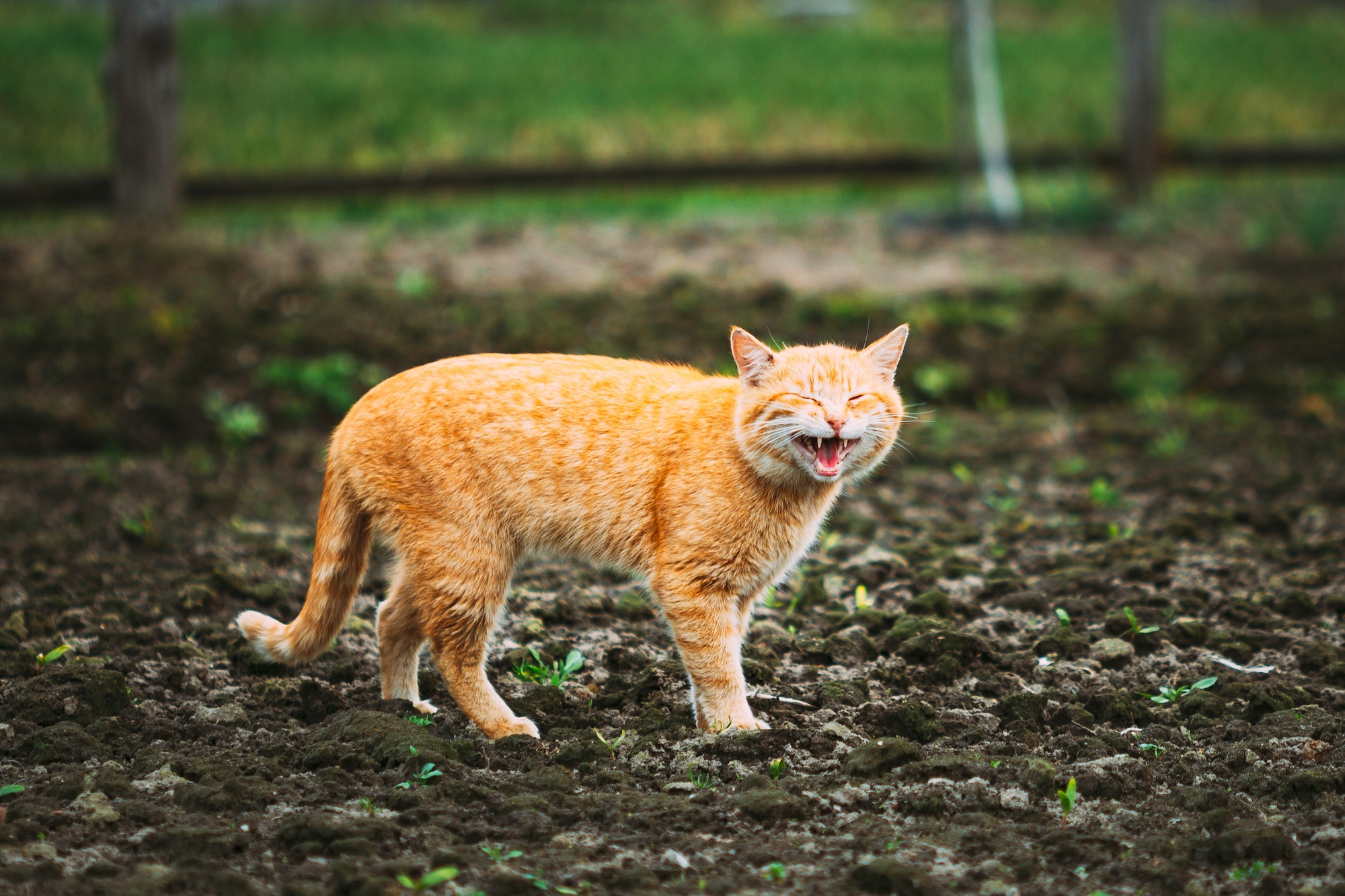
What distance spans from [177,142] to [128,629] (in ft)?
18.0

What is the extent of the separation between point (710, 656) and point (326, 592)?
1.16 meters

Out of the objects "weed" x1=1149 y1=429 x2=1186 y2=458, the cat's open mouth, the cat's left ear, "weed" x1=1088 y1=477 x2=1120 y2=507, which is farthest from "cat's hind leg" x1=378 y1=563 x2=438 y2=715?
"weed" x1=1149 y1=429 x2=1186 y2=458

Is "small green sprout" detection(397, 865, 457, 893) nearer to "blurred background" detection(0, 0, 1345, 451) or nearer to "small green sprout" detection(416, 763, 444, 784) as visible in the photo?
"small green sprout" detection(416, 763, 444, 784)

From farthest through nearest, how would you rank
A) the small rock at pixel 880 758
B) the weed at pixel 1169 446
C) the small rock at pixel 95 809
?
the weed at pixel 1169 446
the small rock at pixel 880 758
the small rock at pixel 95 809

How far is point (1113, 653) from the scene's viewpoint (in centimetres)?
401

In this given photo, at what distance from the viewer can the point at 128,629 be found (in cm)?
416

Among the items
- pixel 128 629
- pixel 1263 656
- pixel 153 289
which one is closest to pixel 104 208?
pixel 153 289

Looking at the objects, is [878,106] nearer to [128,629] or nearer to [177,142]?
[177,142]

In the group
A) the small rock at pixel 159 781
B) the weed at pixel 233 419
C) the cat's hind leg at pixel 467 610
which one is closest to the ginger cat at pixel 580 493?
the cat's hind leg at pixel 467 610

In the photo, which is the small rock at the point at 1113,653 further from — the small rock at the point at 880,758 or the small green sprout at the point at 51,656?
the small green sprout at the point at 51,656

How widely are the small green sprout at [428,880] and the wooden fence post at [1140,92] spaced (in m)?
8.90

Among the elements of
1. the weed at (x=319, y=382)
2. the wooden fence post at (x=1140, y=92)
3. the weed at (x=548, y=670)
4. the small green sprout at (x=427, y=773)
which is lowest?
the weed at (x=548, y=670)

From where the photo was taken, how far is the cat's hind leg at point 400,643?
12.1 ft

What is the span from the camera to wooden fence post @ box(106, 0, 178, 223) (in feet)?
26.2
